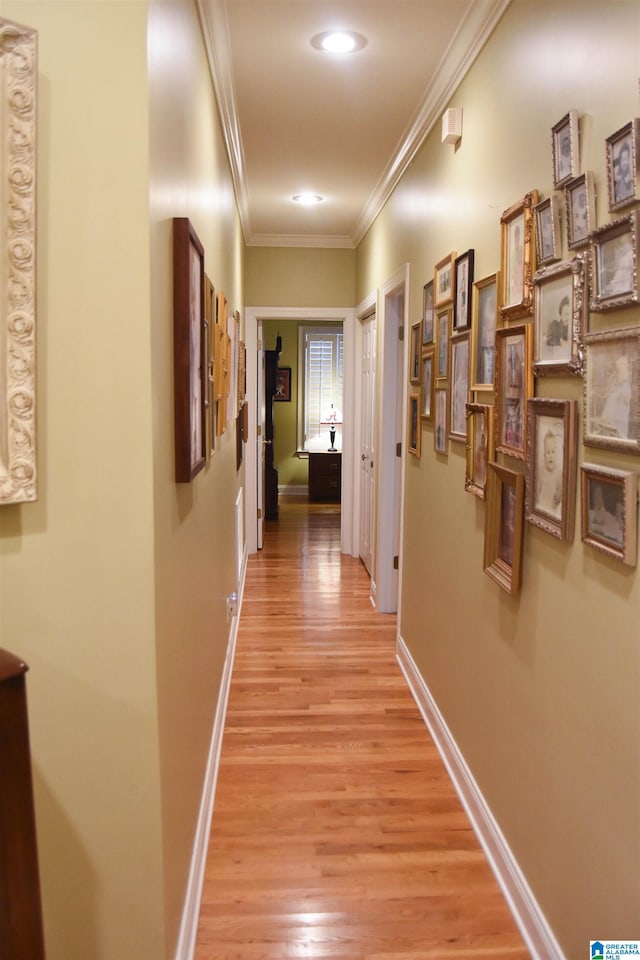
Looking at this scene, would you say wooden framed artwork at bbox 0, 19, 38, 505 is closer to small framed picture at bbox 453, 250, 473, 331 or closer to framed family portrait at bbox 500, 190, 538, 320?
framed family portrait at bbox 500, 190, 538, 320

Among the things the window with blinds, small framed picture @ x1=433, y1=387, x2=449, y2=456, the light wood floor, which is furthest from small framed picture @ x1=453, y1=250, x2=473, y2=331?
the window with blinds

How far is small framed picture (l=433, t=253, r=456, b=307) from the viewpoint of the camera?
2570mm

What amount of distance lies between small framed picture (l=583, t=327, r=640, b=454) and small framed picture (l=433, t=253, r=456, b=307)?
120 cm

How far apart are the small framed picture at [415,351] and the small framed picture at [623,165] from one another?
1.90m

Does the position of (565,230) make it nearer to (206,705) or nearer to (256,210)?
(206,705)

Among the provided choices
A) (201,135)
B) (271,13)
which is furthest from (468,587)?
(271,13)

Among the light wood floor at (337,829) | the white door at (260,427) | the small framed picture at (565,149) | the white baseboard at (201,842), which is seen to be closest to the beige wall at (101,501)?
Answer: the white baseboard at (201,842)

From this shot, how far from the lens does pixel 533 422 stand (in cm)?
174

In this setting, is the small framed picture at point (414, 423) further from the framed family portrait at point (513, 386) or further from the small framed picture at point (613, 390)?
the small framed picture at point (613, 390)

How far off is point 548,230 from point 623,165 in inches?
13.8

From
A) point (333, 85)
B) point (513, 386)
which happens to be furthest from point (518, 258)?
point (333, 85)

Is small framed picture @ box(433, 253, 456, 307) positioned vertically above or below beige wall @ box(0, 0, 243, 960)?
above

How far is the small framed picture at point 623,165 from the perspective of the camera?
49.5 inches

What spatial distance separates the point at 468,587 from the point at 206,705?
976mm
